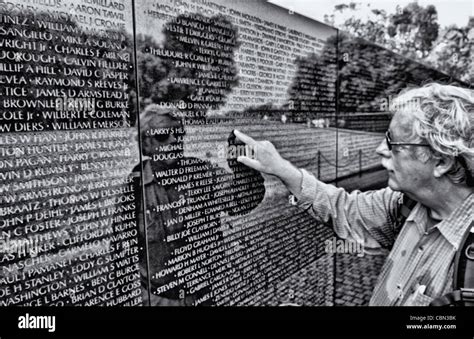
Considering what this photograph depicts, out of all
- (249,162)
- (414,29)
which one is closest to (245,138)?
(249,162)

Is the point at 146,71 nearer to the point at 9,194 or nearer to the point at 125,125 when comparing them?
the point at 125,125

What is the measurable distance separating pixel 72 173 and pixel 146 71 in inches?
24.3

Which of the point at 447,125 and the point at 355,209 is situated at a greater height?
the point at 447,125

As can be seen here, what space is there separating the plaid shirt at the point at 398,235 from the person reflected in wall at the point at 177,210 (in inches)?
25.0

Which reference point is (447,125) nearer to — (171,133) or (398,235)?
(398,235)

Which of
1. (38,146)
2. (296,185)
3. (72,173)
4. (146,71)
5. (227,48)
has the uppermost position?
(227,48)

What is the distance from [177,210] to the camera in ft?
7.09

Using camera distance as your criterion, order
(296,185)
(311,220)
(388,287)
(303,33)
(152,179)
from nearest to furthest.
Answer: (152,179)
(388,287)
(296,185)
(303,33)
(311,220)

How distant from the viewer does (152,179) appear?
2.03m

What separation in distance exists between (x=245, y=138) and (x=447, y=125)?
115cm

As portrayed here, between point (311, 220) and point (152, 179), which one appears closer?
point (152, 179)

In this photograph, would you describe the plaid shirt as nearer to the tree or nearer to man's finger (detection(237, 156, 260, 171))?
man's finger (detection(237, 156, 260, 171))

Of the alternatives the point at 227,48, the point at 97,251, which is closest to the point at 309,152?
the point at 227,48

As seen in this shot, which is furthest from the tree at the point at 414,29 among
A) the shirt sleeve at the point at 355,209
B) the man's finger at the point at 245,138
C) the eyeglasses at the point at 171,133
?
the eyeglasses at the point at 171,133
